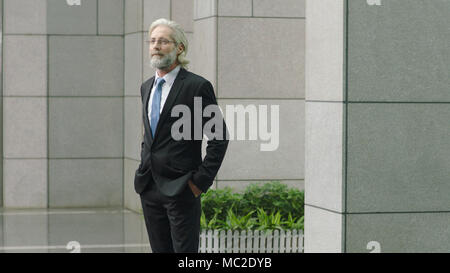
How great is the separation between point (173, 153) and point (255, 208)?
13.3 ft

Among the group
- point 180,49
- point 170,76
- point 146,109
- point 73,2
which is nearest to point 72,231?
point 73,2

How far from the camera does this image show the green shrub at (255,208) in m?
9.62

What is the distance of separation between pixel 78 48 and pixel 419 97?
8546mm

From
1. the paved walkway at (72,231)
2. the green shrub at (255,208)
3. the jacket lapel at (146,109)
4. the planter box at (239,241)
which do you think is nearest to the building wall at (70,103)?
the paved walkway at (72,231)

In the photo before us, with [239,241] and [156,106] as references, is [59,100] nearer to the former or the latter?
[239,241]

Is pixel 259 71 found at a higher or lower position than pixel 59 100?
higher

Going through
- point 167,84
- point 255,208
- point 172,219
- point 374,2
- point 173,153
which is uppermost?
point 374,2

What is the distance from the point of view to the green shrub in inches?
379

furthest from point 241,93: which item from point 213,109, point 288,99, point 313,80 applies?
point 213,109

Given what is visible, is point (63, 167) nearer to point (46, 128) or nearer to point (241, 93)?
point (46, 128)

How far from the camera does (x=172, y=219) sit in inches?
244

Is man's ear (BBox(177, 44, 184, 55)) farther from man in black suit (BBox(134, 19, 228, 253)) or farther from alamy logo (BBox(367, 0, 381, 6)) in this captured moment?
alamy logo (BBox(367, 0, 381, 6))

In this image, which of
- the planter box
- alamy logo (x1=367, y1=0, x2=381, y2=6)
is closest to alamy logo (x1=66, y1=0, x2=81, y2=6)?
the planter box

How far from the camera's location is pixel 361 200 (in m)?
6.74
